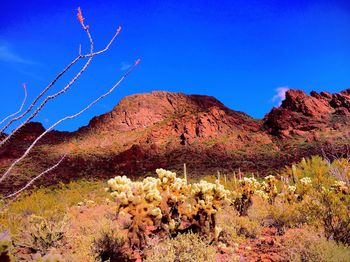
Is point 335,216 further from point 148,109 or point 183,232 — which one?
point 148,109

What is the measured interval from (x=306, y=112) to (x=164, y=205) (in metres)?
54.6

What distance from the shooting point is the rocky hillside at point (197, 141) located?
40.3 m

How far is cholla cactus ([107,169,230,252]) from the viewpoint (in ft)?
18.0

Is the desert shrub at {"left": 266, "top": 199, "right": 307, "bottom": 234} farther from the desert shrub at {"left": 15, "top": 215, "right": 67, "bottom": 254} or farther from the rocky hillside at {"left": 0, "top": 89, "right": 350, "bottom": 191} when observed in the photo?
the rocky hillside at {"left": 0, "top": 89, "right": 350, "bottom": 191}

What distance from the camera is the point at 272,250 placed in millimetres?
6184

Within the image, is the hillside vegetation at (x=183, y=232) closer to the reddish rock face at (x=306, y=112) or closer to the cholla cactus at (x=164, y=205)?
the cholla cactus at (x=164, y=205)

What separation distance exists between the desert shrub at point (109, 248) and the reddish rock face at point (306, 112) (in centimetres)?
4777

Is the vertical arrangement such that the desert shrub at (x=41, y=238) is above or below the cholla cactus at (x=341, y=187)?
below

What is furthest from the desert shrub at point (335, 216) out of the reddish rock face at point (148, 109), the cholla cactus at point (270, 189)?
the reddish rock face at point (148, 109)

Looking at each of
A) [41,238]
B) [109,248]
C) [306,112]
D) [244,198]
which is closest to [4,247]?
[109,248]

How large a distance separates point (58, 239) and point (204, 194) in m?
3.06

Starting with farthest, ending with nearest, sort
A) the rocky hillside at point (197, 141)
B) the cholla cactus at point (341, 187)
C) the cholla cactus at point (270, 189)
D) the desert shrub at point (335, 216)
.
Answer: the rocky hillside at point (197, 141) → the cholla cactus at point (270, 189) → the cholla cactus at point (341, 187) → the desert shrub at point (335, 216)

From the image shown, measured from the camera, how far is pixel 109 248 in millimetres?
5949

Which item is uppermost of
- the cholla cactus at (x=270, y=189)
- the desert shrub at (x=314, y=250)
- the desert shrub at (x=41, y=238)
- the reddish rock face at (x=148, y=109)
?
the reddish rock face at (x=148, y=109)
